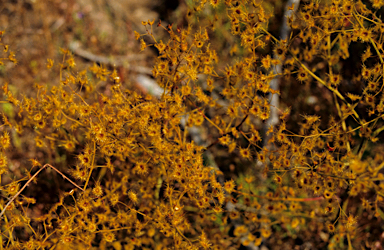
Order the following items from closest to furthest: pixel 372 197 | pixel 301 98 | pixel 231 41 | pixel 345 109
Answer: pixel 345 109 < pixel 372 197 < pixel 301 98 < pixel 231 41

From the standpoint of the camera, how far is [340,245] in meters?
2.52

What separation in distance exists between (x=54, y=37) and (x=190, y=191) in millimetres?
3042

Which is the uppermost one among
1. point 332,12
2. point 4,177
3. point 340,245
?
point 332,12

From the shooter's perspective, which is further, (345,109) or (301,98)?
(301,98)

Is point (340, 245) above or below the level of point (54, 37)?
below

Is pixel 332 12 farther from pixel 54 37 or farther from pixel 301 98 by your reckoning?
pixel 54 37

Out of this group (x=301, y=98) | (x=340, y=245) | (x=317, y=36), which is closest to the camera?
(x=317, y=36)

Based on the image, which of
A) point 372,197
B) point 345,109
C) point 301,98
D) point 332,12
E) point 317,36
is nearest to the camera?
point 332,12

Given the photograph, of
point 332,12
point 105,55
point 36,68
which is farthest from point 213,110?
point 36,68

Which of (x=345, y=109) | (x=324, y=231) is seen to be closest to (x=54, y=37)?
(x=345, y=109)

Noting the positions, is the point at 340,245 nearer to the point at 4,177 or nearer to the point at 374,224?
the point at 374,224

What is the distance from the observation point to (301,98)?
3.26m

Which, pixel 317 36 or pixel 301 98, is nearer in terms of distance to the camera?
pixel 317 36

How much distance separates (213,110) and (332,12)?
191 cm
